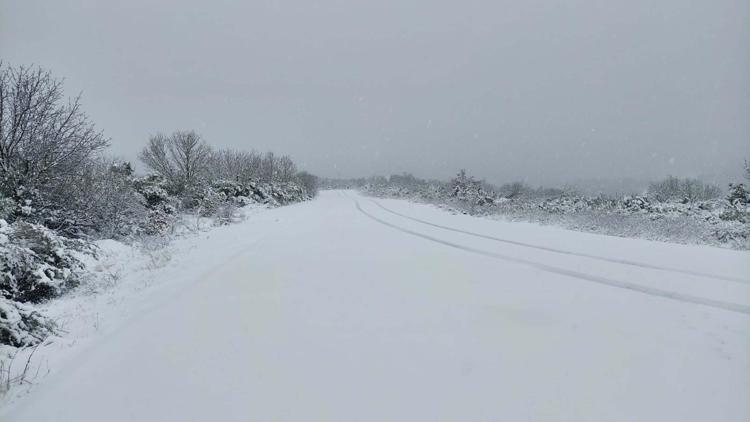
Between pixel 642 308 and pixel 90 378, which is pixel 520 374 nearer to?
pixel 642 308

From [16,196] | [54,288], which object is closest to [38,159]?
[16,196]

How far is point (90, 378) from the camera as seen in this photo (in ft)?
10.3

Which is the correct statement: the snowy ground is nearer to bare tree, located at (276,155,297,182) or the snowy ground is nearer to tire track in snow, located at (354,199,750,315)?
tire track in snow, located at (354,199,750,315)

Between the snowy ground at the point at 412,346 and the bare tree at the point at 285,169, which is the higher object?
the bare tree at the point at 285,169

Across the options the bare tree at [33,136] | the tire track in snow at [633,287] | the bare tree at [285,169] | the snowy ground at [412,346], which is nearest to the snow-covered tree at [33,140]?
the bare tree at [33,136]

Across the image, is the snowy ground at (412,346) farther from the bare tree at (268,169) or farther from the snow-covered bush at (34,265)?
the bare tree at (268,169)

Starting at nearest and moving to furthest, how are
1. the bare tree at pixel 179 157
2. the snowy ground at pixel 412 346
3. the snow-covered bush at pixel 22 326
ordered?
1. the snowy ground at pixel 412 346
2. the snow-covered bush at pixel 22 326
3. the bare tree at pixel 179 157

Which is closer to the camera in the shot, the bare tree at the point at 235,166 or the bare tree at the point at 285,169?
the bare tree at the point at 235,166

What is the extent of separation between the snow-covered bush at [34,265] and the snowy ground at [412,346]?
0.83 meters

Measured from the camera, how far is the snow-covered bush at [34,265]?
17.3 ft

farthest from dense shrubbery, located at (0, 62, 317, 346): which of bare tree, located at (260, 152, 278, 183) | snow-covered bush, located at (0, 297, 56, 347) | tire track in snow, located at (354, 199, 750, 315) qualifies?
bare tree, located at (260, 152, 278, 183)

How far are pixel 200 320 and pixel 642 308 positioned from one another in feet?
18.4

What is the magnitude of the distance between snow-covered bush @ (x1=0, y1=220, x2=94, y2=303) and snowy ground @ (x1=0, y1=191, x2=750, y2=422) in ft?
2.73

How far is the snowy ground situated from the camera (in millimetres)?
2627
